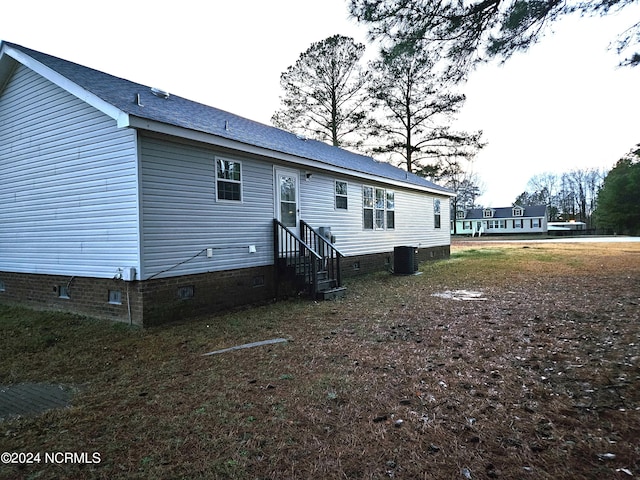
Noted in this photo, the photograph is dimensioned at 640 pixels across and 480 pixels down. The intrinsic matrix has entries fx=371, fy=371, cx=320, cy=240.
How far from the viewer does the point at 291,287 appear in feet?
30.4

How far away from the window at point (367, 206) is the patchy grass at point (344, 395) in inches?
255

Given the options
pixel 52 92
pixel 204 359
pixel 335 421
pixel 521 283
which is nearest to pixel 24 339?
pixel 204 359

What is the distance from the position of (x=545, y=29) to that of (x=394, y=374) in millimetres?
5895

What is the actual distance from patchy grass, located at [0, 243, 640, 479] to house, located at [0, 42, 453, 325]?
93 centimetres

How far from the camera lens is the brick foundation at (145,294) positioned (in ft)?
20.6

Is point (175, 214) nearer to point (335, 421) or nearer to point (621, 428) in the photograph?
point (335, 421)

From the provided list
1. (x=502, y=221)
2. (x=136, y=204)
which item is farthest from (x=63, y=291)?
(x=502, y=221)

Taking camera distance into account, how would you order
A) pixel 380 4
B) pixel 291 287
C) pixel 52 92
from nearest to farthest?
pixel 380 4 < pixel 52 92 < pixel 291 287

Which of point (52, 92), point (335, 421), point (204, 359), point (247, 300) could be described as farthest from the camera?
point (247, 300)

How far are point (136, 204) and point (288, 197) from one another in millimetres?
4101

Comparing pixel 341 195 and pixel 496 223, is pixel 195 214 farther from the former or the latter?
pixel 496 223

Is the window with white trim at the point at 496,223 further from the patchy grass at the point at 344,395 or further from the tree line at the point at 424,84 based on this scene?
the patchy grass at the point at 344,395

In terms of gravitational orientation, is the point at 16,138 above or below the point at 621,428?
above

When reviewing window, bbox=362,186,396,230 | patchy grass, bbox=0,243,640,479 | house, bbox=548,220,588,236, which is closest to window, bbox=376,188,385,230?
window, bbox=362,186,396,230
